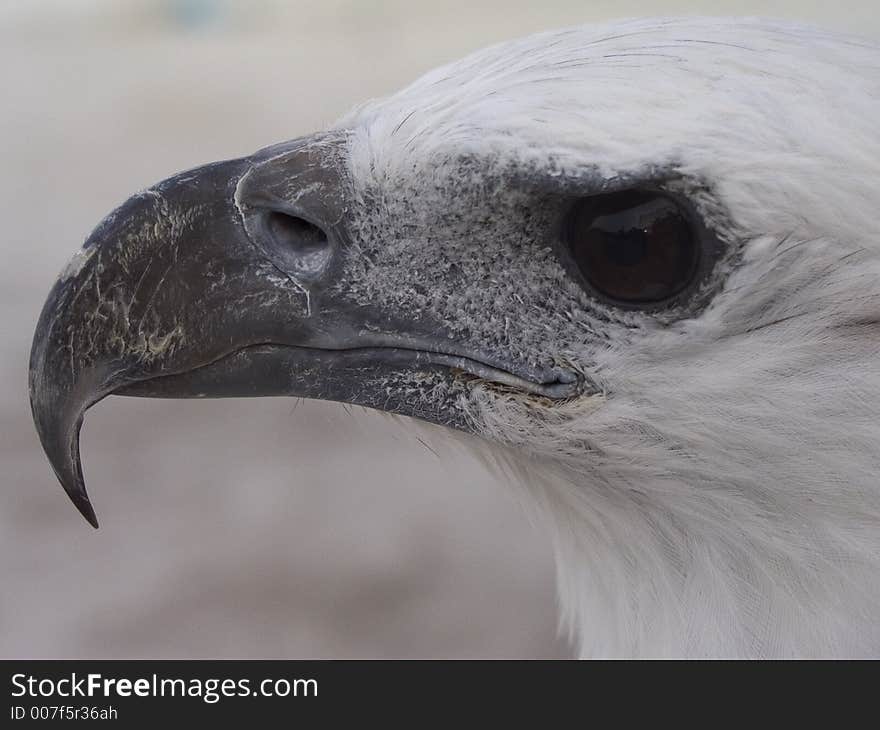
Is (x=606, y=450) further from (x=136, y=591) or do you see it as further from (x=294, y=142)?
(x=136, y=591)

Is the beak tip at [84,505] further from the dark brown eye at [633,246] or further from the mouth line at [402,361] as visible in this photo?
the dark brown eye at [633,246]

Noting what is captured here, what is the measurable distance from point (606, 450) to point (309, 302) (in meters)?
0.56

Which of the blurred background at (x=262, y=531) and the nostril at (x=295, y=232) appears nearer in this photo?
the nostril at (x=295, y=232)

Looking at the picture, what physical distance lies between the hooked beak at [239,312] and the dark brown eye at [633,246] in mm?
183

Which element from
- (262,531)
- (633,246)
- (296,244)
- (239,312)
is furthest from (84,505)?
(262,531)

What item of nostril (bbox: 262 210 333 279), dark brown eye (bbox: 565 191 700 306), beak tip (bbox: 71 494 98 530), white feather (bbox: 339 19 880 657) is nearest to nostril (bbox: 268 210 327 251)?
nostril (bbox: 262 210 333 279)

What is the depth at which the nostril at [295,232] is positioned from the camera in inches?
79.5

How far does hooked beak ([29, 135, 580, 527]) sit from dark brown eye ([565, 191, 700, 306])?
0.60 ft

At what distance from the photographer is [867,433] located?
184 cm

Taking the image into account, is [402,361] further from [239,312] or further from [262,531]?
[262,531]

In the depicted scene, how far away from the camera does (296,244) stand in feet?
6.63

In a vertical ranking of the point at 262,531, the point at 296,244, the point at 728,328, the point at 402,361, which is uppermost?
the point at 262,531

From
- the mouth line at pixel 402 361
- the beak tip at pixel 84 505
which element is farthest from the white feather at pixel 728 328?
the beak tip at pixel 84 505

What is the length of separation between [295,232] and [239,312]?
18 cm
